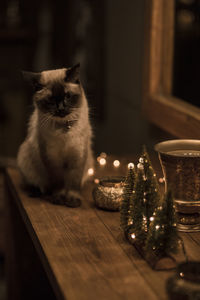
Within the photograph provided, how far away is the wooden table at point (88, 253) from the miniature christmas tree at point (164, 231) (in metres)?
0.05

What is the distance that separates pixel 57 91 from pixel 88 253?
525mm

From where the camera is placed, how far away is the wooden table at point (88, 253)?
1.03 m

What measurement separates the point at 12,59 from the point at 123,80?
1.11 meters

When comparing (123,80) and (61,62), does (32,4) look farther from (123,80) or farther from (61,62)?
(123,80)

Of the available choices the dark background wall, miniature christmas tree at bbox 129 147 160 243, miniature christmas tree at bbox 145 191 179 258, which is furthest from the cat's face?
the dark background wall

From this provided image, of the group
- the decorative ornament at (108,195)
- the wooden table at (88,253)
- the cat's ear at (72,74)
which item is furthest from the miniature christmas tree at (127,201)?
the cat's ear at (72,74)

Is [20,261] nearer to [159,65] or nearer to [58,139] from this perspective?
[58,139]

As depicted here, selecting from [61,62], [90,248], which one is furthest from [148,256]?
[61,62]

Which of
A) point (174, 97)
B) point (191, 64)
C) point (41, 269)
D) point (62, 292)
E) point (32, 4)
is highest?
point (32, 4)

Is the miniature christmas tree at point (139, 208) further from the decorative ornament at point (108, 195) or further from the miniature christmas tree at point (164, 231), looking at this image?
the decorative ornament at point (108, 195)

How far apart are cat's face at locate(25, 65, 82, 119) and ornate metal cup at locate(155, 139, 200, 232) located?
343 millimetres

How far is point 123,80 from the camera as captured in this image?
2766mm

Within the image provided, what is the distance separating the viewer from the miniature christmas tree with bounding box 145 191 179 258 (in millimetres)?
1132

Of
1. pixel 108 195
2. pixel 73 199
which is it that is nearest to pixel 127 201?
pixel 108 195
